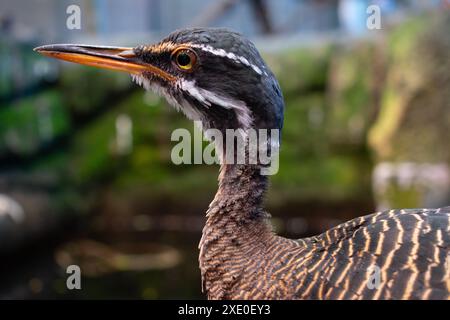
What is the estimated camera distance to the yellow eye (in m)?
2.92

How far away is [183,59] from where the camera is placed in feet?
9.71

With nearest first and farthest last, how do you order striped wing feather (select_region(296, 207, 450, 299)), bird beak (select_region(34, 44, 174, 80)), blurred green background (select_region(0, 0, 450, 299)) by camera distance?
striped wing feather (select_region(296, 207, 450, 299))
bird beak (select_region(34, 44, 174, 80))
blurred green background (select_region(0, 0, 450, 299))

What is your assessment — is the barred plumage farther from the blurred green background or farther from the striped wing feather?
the blurred green background

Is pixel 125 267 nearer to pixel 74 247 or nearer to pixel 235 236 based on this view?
pixel 74 247

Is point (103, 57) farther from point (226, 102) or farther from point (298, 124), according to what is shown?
point (298, 124)

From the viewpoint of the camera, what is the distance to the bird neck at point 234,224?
2.95 meters

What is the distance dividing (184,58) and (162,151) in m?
6.75

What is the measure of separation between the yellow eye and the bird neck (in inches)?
20.8

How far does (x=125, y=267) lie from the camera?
8.42 meters

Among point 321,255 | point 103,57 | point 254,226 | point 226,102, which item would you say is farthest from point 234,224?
point 103,57

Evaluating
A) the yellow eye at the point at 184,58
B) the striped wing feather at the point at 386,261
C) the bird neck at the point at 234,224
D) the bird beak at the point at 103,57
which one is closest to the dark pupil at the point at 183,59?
the yellow eye at the point at 184,58

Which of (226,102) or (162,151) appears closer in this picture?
(226,102)

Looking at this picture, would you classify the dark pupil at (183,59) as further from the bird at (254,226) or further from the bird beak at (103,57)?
the bird beak at (103,57)

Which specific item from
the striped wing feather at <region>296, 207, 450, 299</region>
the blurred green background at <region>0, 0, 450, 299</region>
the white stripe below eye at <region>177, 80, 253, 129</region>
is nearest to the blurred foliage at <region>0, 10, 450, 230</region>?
the blurred green background at <region>0, 0, 450, 299</region>
